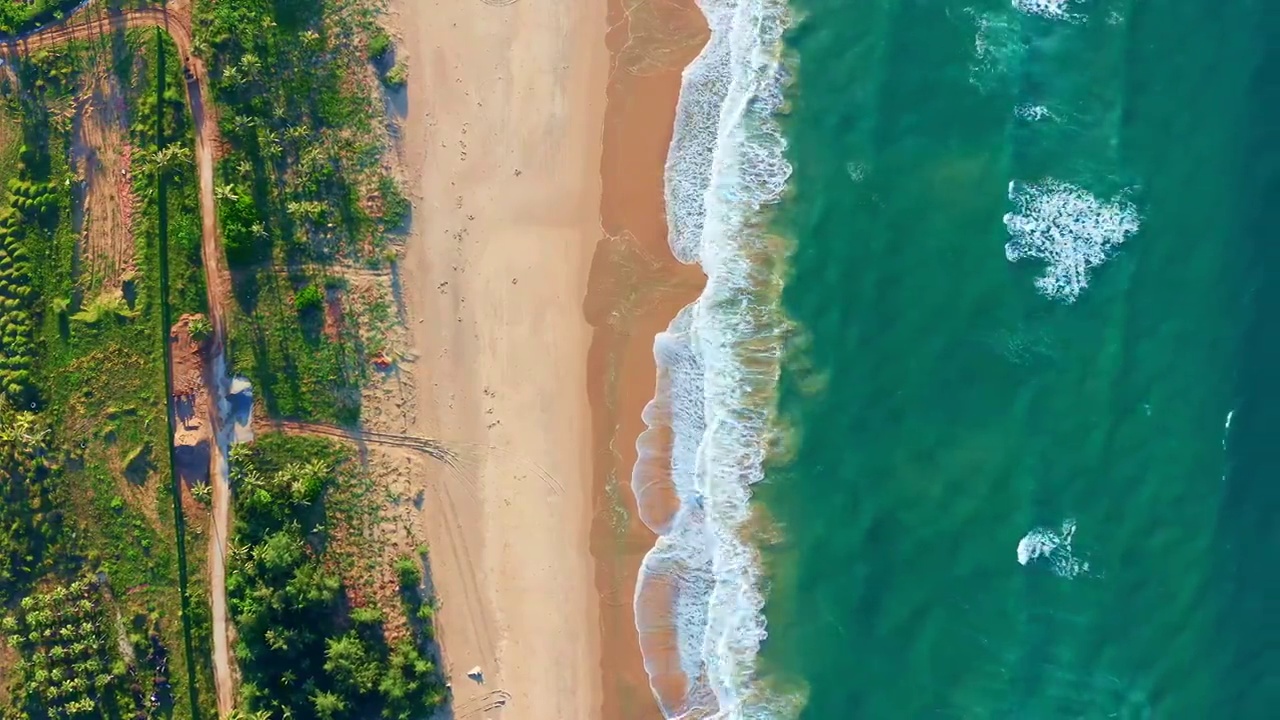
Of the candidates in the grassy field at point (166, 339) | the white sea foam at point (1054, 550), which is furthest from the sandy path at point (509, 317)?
the white sea foam at point (1054, 550)

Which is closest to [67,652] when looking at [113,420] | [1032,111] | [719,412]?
[113,420]

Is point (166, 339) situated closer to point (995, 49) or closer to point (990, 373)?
point (990, 373)

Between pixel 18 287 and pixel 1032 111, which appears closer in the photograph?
pixel 1032 111

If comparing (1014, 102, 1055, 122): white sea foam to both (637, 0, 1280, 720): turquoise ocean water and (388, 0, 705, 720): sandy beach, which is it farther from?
(388, 0, 705, 720): sandy beach

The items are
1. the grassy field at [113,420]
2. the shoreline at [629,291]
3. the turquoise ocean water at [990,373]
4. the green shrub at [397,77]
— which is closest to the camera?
the turquoise ocean water at [990,373]

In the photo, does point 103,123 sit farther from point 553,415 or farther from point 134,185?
point 553,415

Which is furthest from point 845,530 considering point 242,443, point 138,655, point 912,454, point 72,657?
point 72,657

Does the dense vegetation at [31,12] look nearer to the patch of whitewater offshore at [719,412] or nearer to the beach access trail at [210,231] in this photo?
the beach access trail at [210,231]
